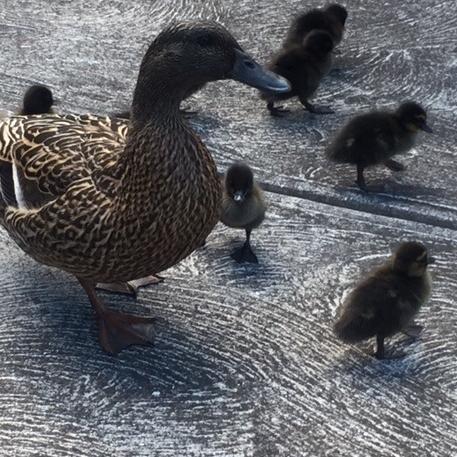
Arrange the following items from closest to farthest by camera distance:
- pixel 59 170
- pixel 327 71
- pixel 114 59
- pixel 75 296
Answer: pixel 59 170 → pixel 75 296 → pixel 327 71 → pixel 114 59

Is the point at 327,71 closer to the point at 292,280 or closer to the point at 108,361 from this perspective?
the point at 292,280

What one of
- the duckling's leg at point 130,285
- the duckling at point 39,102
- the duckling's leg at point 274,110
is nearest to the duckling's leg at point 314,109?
the duckling's leg at point 274,110

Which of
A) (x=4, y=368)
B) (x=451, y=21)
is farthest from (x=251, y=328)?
(x=451, y=21)

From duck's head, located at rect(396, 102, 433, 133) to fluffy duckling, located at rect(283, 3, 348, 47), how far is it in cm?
89

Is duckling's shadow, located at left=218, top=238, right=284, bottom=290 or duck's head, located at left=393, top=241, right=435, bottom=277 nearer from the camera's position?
duck's head, located at left=393, top=241, right=435, bottom=277

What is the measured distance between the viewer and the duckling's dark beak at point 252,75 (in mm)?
3246

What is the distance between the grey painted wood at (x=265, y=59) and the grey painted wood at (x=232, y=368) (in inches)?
15.2

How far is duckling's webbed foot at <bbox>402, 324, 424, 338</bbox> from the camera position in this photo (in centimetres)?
358

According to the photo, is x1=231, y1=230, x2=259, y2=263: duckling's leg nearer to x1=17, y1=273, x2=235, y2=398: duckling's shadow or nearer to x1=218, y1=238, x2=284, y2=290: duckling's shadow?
x1=218, y1=238, x2=284, y2=290: duckling's shadow

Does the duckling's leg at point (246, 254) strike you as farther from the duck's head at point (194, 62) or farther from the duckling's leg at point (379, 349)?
the duck's head at point (194, 62)

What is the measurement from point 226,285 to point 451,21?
2585 mm

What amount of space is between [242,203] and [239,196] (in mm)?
31

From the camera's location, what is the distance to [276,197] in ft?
14.3

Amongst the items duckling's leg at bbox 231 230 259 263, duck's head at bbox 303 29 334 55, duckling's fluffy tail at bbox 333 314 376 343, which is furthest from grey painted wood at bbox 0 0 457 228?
duckling's fluffy tail at bbox 333 314 376 343
